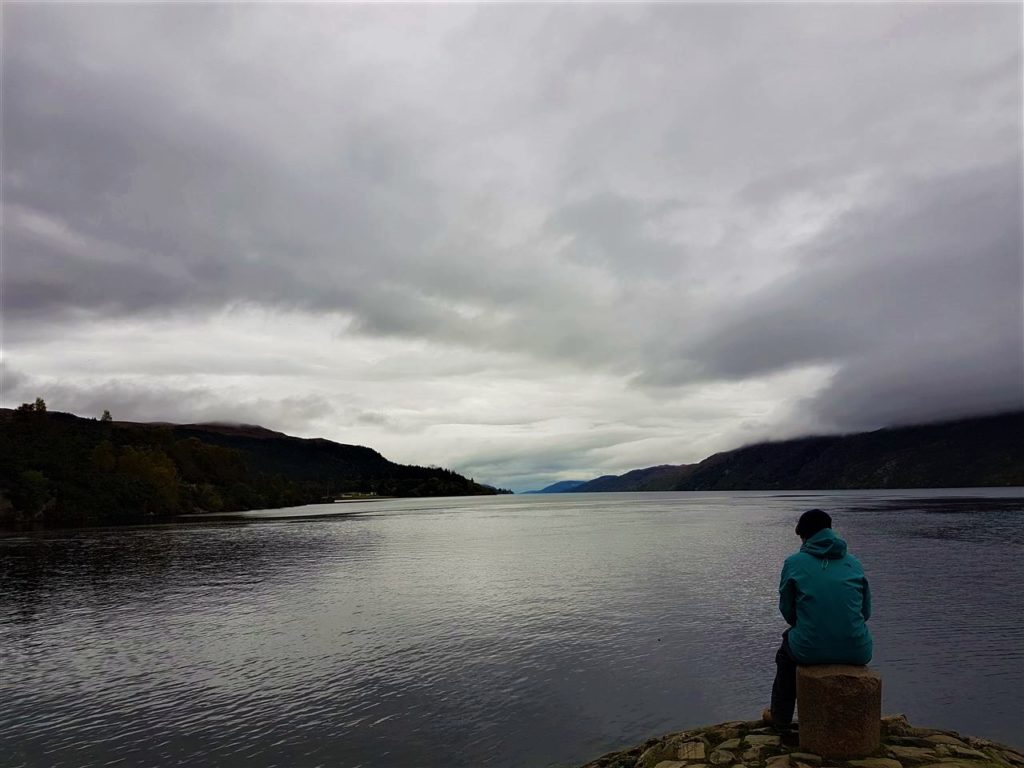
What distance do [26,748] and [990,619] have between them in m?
43.4

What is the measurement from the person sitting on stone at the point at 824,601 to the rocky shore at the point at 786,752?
1911mm

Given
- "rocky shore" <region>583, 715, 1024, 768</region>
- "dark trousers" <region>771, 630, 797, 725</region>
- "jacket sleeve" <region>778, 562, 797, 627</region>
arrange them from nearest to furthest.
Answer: "rocky shore" <region>583, 715, 1024, 768</region> → "jacket sleeve" <region>778, 562, 797, 627</region> → "dark trousers" <region>771, 630, 797, 725</region>

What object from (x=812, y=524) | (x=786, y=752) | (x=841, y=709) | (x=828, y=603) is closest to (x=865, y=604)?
(x=828, y=603)

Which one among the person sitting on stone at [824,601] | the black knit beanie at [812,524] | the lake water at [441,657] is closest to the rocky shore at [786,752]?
the person sitting on stone at [824,601]

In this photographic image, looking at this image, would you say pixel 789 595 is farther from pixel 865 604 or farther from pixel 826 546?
pixel 865 604

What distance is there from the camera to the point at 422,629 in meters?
34.3

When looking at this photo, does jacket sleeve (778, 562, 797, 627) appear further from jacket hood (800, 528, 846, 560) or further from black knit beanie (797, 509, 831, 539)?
black knit beanie (797, 509, 831, 539)

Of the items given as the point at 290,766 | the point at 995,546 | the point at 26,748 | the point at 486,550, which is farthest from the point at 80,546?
the point at 995,546

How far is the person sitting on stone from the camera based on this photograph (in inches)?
498

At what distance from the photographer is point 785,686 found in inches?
565

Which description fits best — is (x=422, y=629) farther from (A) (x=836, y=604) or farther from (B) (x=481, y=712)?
(A) (x=836, y=604)

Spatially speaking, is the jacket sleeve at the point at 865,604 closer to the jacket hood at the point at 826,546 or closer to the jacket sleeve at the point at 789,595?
the jacket hood at the point at 826,546

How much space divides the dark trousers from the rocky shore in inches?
14.2

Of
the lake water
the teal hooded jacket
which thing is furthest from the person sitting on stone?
the lake water
